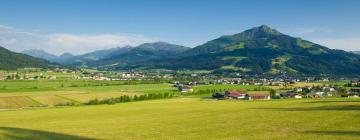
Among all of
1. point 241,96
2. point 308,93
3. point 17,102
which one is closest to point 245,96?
point 241,96

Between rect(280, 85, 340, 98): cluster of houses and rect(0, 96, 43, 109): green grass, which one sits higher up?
rect(280, 85, 340, 98): cluster of houses

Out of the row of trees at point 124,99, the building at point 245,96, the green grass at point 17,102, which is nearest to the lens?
the green grass at point 17,102

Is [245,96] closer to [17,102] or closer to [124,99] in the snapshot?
[124,99]

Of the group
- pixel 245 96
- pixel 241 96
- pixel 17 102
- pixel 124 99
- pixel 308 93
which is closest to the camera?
pixel 17 102

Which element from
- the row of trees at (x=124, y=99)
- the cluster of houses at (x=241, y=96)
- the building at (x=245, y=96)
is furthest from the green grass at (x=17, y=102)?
the building at (x=245, y=96)

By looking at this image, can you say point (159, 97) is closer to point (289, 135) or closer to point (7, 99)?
point (7, 99)

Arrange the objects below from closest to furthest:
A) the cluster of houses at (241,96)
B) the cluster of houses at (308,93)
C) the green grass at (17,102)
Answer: the green grass at (17,102) < the cluster of houses at (241,96) < the cluster of houses at (308,93)

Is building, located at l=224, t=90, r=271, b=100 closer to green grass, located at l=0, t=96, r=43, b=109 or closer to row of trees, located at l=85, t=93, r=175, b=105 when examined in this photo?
row of trees, located at l=85, t=93, r=175, b=105

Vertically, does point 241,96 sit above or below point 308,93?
below

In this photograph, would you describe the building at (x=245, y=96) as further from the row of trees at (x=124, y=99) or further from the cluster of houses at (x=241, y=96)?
the row of trees at (x=124, y=99)

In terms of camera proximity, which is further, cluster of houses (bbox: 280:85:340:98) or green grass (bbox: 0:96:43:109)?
cluster of houses (bbox: 280:85:340:98)

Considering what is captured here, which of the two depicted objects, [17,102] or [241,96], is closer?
[17,102]

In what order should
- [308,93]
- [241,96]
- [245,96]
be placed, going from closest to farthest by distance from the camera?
[245,96]
[241,96]
[308,93]

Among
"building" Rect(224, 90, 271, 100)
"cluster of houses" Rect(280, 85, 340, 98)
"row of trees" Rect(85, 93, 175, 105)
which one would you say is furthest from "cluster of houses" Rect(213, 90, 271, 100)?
"row of trees" Rect(85, 93, 175, 105)
